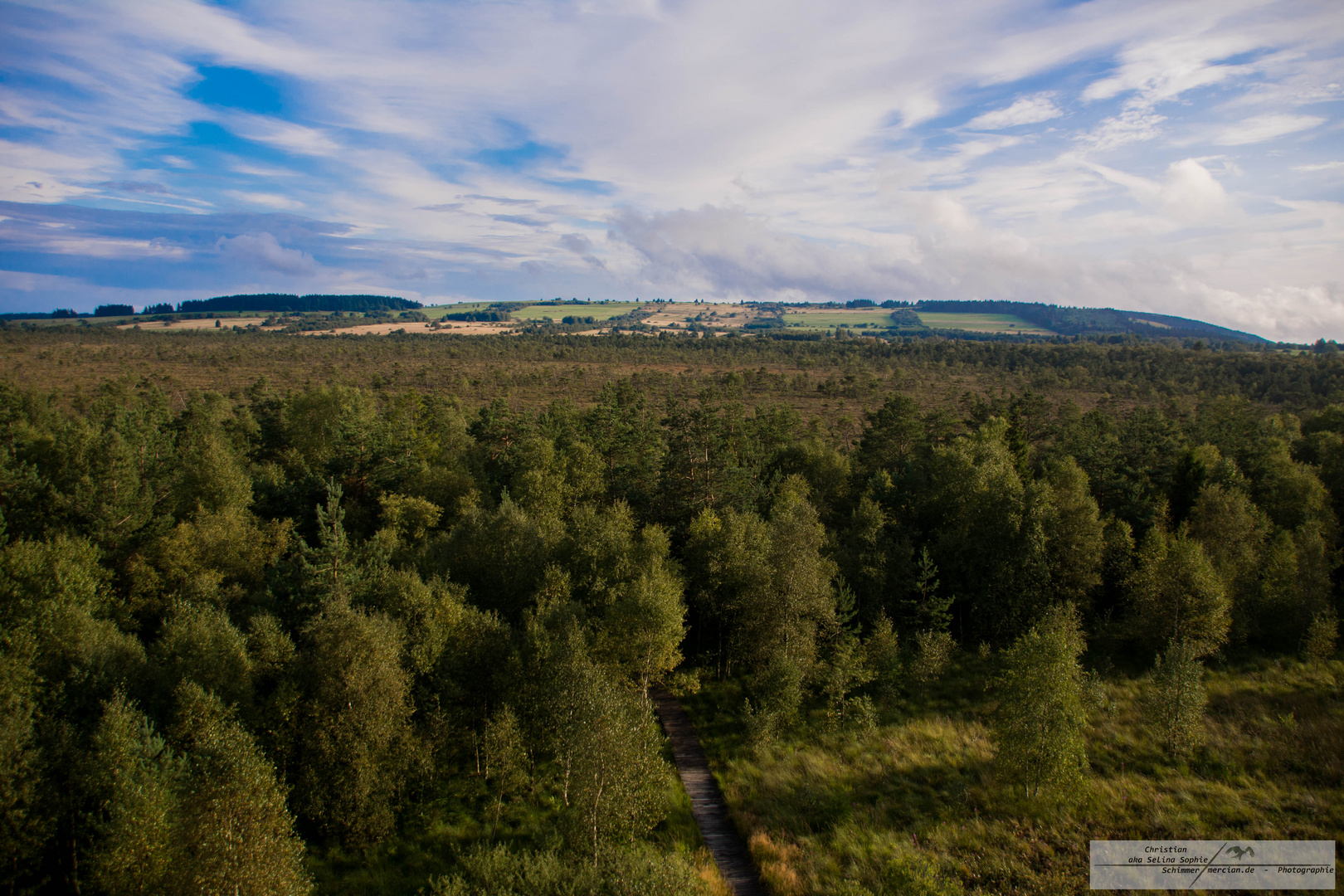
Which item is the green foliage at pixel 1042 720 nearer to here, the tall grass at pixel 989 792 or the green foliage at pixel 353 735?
the tall grass at pixel 989 792

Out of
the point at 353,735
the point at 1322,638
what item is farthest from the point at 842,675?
the point at 1322,638

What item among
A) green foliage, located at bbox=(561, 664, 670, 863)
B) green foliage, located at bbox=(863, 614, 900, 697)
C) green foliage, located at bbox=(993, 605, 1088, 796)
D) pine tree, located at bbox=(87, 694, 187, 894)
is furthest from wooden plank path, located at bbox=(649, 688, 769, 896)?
pine tree, located at bbox=(87, 694, 187, 894)

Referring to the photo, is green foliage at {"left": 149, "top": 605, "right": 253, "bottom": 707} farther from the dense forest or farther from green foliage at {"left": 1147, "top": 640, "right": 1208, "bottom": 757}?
green foliage at {"left": 1147, "top": 640, "right": 1208, "bottom": 757}

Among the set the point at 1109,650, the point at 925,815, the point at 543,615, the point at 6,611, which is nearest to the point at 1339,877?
the point at 925,815

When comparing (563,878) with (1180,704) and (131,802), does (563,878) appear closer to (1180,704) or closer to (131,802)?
(131,802)

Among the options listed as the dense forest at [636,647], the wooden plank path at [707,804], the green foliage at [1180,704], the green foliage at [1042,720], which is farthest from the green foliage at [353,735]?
the green foliage at [1180,704]
